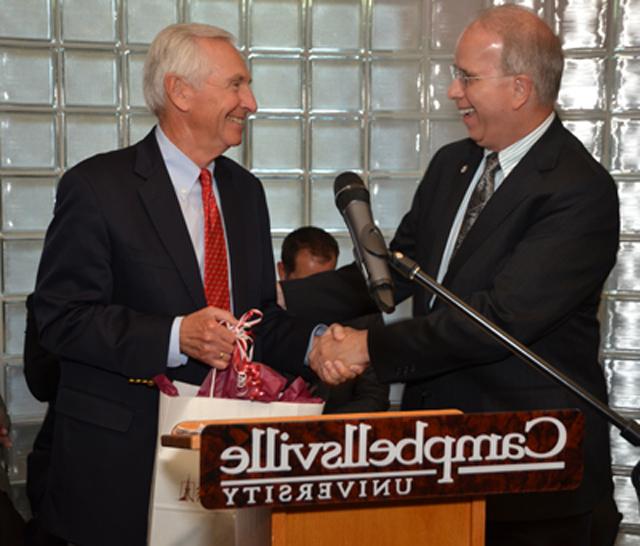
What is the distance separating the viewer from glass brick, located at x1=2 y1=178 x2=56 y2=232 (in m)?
4.16

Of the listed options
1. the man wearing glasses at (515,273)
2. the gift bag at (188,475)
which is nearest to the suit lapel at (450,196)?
the man wearing glasses at (515,273)

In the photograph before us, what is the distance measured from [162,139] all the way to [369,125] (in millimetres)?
1918

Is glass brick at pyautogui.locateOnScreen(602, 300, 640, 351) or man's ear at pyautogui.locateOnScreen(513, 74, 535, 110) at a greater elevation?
man's ear at pyautogui.locateOnScreen(513, 74, 535, 110)

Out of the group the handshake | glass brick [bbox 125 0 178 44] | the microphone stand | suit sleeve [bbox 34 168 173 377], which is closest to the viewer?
the microphone stand

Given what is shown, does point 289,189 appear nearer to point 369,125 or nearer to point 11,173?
point 369,125

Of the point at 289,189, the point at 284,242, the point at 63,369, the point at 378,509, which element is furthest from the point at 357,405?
the point at 378,509

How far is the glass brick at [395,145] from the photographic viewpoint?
4.38 meters

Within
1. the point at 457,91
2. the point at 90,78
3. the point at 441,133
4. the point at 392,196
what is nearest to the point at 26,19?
the point at 90,78

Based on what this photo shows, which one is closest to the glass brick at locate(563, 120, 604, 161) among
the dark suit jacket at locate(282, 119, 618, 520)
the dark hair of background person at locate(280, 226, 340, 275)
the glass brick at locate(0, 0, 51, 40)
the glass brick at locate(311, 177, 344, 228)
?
the glass brick at locate(311, 177, 344, 228)

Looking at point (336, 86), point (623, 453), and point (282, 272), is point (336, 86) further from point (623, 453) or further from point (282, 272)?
point (623, 453)

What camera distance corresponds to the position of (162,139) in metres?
2.57

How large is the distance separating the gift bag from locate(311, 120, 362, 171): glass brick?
2.19 metres

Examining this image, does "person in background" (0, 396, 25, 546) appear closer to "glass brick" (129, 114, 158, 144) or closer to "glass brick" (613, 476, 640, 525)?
"glass brick" (129, 114, 158, 144)

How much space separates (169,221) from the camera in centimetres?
244
